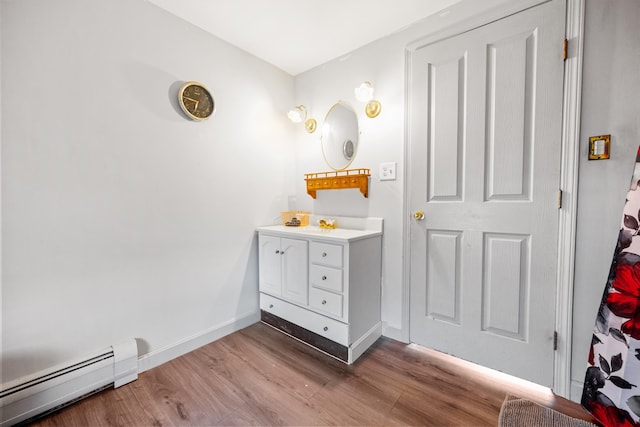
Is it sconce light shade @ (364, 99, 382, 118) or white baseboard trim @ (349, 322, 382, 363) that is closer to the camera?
white baseboard trim @ (349, 322, 382, 363)

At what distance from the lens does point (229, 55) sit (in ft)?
6.40

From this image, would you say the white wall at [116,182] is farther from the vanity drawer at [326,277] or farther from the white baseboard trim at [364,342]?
the white baseboard trim at [364,342]

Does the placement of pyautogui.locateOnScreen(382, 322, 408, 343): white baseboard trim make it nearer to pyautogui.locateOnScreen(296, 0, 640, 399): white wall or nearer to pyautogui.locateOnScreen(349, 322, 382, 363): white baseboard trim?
pyautogui.locateOnScreen(349, 322, 382, 363): white baseboard trim

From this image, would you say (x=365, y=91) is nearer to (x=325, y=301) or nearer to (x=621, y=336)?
(x=325, y=301)

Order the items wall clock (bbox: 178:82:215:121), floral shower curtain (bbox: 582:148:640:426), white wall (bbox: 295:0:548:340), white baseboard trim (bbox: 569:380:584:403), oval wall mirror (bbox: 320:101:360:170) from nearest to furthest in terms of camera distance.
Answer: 1. floral shower curtain (bbox: 582:148:640:426)
2. white baseboard trim (bbox: 569:380:584:403)
3. wall clock (bbox: 178:82:215:121)
4. white wall (bbox: 295:0:548:340)
5. oval wall mirror (bbox: 320:101:360:170)

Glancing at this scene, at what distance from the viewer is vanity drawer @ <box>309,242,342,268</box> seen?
5.35ft

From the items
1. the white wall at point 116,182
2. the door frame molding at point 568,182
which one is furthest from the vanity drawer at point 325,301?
the door frame molding at point 568,182

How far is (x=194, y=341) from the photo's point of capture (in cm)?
178

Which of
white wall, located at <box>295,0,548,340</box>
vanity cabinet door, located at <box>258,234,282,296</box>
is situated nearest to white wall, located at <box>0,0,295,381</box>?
vanity cabinet door, located at <box>258,234,282,296</box>

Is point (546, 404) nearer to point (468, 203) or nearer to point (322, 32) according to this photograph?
point (468, 203)

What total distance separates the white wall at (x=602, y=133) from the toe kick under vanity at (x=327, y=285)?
3.55 ft

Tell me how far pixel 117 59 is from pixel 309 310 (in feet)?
6.37

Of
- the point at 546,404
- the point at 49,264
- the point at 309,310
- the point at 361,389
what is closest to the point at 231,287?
the point at 309,310

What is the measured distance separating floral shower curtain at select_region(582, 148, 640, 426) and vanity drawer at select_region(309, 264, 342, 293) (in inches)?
48.8
